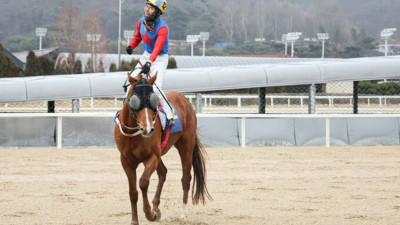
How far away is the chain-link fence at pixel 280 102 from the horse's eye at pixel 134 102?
10594 millimetres

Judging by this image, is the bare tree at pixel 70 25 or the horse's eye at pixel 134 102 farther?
the bare tree at pixel 70 25

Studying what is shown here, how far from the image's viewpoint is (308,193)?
9797mm

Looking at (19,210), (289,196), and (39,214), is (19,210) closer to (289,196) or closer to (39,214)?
(39,214)

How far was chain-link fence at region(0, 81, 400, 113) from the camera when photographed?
21894mm

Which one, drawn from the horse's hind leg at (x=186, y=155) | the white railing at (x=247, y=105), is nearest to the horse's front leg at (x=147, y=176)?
the horse's hind leg at (x=186, y=155)

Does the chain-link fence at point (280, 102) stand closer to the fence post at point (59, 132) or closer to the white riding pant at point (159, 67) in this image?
the fence post at point (59, 132)

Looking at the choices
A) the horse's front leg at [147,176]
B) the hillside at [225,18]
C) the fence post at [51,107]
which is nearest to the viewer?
the horse's front leg at [147,176]

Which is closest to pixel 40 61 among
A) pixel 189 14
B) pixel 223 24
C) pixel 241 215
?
pixel 241 215

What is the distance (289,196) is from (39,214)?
3443mm

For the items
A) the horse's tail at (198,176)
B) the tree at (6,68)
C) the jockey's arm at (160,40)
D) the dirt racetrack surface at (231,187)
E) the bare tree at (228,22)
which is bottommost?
the dirt racetrack surface at (231,187)

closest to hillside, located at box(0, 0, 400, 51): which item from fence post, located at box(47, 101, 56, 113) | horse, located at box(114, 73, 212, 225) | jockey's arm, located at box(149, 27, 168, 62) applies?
fence post, located at box(47, 101, 56, 113)

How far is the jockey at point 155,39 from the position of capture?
25.1ft

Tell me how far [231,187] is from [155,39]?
10.9 feet

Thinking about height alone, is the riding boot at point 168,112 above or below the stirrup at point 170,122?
above
